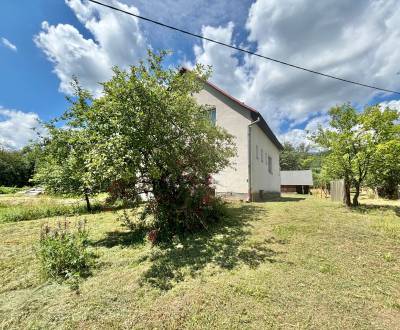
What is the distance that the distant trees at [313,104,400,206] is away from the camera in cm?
940

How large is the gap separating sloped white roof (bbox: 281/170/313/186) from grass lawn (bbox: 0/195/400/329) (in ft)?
104

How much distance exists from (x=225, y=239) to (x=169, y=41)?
20.1 feet

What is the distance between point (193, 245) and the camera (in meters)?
5.92

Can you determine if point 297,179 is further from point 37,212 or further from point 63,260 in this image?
point 63,260

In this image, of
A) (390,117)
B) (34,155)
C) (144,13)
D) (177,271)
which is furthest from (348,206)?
(34,155)

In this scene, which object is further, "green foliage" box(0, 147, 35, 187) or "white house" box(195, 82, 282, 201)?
"green foliage" box(0, 147, 35, 187)

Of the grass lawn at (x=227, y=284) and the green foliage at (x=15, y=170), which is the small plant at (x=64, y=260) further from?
the green foliage at (x=15, y=170)

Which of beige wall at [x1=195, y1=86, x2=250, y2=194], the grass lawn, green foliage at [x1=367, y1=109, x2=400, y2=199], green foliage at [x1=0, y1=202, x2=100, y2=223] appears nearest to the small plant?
the grass lawn

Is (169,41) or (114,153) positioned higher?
(169,41)

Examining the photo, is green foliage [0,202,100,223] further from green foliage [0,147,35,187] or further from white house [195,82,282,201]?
green foliage [0,147,35,187]

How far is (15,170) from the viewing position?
39594 millimetres

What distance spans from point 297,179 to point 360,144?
28880mm

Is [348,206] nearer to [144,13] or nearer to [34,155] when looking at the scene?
[144,13]

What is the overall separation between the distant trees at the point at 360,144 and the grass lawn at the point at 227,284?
3861mm
